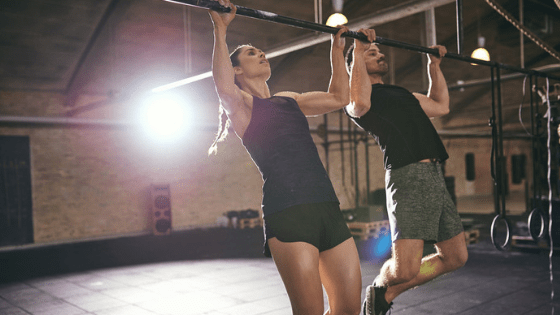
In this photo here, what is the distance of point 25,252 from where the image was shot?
7.71 metres

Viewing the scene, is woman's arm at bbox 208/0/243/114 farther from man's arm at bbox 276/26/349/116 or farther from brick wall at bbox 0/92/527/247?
brick wall at bbox 0/92/527/247

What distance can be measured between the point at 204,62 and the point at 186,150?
6.44ft

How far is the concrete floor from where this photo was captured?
3.68m

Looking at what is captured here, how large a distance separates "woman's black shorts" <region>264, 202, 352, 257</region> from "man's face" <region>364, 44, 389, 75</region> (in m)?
1.01

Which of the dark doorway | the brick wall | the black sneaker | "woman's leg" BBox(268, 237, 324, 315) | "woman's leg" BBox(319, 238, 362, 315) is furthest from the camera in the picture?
the brick wall

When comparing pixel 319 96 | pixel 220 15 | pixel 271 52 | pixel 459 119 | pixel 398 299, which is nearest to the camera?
pixel 220 15

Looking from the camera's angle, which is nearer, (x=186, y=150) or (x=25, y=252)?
(x=25, y=252)

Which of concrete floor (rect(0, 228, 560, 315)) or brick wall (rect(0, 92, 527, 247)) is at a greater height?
brick wall (rect(0, 92, 527, 247))

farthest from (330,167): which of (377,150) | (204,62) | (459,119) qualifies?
(459,119)

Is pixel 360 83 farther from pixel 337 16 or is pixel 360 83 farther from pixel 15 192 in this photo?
pixel 15 192

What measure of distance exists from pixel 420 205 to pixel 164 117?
8008mm

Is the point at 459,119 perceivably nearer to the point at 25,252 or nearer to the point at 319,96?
the point at 25,252

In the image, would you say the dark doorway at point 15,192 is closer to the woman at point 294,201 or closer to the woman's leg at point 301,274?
the woman at point 294,201

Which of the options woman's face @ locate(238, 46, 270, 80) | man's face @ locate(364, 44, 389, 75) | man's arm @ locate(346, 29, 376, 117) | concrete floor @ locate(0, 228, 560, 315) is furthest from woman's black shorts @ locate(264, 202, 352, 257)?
concrete floor @ locate(0, 228, 560, 315)
